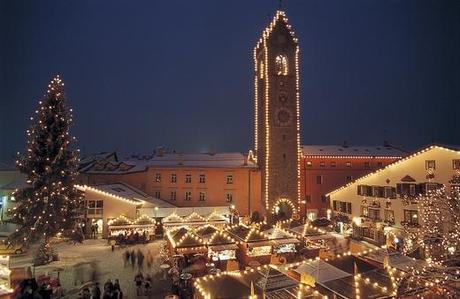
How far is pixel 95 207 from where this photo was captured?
3073 cm

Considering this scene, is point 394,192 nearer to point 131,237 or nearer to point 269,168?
point 269,168

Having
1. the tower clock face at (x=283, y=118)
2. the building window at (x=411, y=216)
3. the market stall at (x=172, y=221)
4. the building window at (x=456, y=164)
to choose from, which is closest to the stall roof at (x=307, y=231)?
the building window at (x=411, y=216)

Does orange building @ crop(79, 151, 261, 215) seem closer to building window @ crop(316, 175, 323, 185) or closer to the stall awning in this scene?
building window @ crop(316, 175, 323, 185)

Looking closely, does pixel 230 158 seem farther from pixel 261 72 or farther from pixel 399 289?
pixel 399 289

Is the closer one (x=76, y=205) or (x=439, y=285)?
(x=439, y=285)

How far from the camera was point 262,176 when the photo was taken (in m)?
40.0

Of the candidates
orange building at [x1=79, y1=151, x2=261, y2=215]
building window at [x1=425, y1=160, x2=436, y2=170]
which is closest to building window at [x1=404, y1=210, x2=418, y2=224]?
building window at [x1=425, y1=160, x2=436, y2=170]

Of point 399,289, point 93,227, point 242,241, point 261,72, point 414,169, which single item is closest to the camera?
point 399,289

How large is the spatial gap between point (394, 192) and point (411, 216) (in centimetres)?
241

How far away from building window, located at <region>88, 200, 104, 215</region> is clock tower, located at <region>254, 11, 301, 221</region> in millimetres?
17479

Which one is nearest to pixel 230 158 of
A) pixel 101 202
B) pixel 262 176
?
pixel 262 176

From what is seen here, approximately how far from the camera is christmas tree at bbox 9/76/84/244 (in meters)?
21.3

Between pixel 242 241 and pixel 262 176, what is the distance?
62.5 ft

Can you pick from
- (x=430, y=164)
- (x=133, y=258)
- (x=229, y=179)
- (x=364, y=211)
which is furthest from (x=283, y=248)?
(x=229, y=179)
